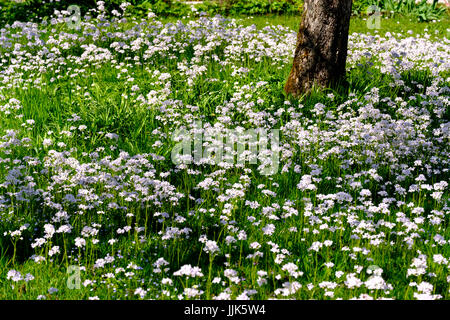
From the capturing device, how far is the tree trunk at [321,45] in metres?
7.28

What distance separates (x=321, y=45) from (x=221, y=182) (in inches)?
121

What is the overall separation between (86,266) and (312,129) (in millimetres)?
3415

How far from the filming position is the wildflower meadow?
12.8ft

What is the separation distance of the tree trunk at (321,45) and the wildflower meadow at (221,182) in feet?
0.77

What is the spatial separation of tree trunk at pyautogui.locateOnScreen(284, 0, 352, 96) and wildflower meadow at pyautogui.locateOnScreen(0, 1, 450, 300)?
0.24 metres

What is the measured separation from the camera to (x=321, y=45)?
737 centimetres

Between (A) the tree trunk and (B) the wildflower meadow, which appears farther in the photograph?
(A) the tree trunk

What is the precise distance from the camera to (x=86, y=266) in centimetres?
417

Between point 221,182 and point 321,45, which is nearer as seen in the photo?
point 221,182

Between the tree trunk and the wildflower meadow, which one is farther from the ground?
the tree trunk

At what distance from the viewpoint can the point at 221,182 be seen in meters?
5.39

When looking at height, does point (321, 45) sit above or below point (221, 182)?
above

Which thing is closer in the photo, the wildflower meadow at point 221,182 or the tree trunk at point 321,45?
the wildflower meadow at point 221,182
